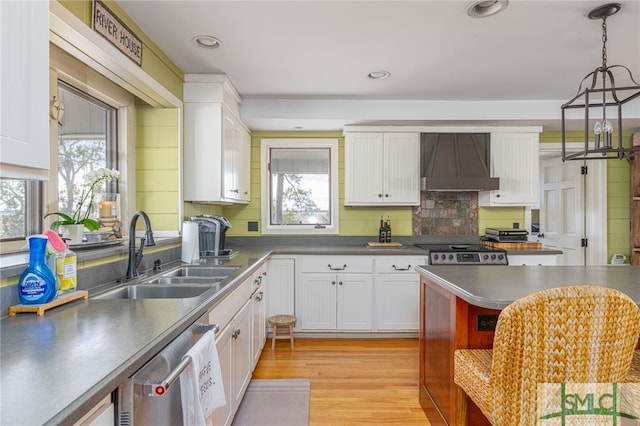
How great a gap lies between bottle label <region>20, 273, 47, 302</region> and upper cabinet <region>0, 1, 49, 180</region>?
52 cm

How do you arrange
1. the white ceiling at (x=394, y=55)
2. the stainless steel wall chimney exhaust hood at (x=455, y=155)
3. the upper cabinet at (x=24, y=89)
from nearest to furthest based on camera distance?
the upper cabinet at (x=24, y=89)
the white ceiling at (x=394, y=55)
the stainless steel wall chimney exhaust hood at (x=455, y=155)

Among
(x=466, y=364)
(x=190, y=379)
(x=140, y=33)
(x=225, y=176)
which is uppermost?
(x=140, y=33)

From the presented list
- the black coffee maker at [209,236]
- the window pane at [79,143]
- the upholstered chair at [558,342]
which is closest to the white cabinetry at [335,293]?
the black coffee maker at [209,236]

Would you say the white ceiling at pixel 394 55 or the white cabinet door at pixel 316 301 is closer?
the white ceiling at pixel 394 55

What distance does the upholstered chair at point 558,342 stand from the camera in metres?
1.18

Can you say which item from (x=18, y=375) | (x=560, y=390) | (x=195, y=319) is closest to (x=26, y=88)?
(x=18, y=375)

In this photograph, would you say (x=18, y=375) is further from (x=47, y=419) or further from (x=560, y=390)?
(x=560, y=390)

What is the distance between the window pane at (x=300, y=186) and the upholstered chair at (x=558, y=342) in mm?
3066

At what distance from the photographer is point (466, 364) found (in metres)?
1.61

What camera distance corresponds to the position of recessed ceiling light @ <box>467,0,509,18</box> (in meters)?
1.97

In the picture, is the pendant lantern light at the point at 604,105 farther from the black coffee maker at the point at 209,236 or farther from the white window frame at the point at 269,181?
the black coffee maker at the point at 209,236

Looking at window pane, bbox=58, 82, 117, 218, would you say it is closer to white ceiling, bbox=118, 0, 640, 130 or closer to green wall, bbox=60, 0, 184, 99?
green wall, bbox=60, 0, 184, 99

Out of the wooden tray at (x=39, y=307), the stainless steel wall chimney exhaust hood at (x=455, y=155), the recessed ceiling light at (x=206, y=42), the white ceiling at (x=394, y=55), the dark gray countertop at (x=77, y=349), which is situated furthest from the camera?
the stainless steel wall chimney exhaust hood at (x=455, y=155)

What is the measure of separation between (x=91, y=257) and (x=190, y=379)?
94cm
